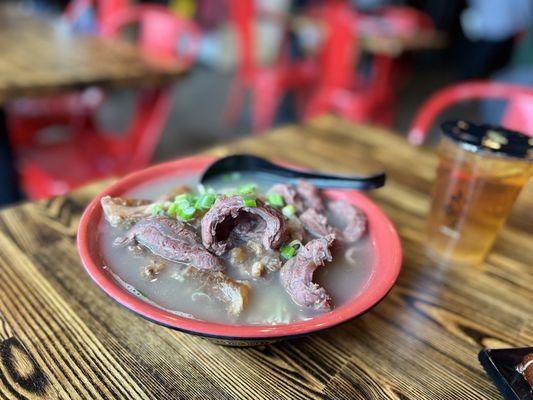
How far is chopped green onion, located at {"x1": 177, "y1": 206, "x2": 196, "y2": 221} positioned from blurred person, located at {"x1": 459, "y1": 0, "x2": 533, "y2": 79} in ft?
17.8

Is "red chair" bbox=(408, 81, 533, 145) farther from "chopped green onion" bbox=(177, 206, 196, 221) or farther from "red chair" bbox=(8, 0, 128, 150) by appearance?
"red chair" bbox=(8, 0, 128, 150)

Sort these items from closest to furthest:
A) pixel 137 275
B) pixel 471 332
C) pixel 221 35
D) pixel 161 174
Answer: pixel 137 275 < pixel 471 332 < pixel 161 174 < pixel 221 35

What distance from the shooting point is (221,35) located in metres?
6.00

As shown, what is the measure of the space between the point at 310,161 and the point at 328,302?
737mm

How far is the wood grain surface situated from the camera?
171 centimetres

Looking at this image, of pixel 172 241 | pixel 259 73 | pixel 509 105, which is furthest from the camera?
pixel 259 73

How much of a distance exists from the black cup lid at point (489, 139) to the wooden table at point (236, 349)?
28cm

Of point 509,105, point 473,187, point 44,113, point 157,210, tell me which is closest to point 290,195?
point 157,210

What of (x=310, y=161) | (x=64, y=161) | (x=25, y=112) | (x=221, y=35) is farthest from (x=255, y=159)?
(x=221, y=35)

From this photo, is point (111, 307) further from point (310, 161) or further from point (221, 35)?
point (221, 35)

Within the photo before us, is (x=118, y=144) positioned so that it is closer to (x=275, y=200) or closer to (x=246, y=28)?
(x=275, y=200)

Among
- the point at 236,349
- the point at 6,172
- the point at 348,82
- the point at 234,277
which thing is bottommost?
the point at 6,172

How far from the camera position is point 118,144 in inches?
90.6

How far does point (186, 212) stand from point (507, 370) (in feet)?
1.92
